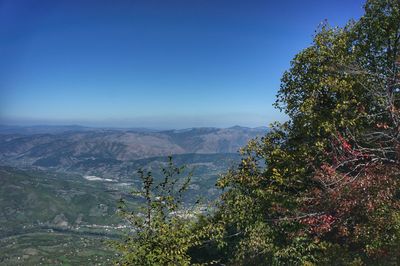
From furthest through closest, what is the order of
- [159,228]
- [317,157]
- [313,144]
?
[313,144]
[317,157]
[159,228]

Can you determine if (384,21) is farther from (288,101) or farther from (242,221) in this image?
(242,221)

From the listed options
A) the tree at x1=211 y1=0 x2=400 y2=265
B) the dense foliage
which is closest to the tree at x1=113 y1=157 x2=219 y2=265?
the dense foliage

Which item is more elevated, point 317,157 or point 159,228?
point 317,157

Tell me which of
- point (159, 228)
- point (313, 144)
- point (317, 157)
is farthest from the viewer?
point (313, 144)

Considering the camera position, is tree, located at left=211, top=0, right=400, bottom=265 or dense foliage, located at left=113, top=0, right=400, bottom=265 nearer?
dense foliage, located at left=113, top=0, right=400, bottom=265

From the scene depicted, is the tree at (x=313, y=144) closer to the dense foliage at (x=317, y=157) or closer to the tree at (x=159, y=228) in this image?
the dense foliage at (x=317, y=157)

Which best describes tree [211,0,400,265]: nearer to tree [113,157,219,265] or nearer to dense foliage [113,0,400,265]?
dense foliage [113,0,400,265]

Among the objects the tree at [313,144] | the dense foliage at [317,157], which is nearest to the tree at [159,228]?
the dense foliage at [317,157]

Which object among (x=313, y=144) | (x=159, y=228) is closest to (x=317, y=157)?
(x=313, y=144)

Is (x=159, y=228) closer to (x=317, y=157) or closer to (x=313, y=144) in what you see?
(x=317, y=157)

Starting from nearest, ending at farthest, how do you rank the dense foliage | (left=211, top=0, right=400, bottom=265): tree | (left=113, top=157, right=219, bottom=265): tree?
(left=113, top=157, right=219, bottom=265): tree → the dense foliage → (left=211, top=0, right=400, bottom=265): tree

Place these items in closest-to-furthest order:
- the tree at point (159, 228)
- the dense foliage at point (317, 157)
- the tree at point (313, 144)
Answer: the tree at point (159, 228), the dense foliage at point (317, 157), the tree at point (313, 144)

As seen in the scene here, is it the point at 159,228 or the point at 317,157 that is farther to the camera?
the point at 317,157
